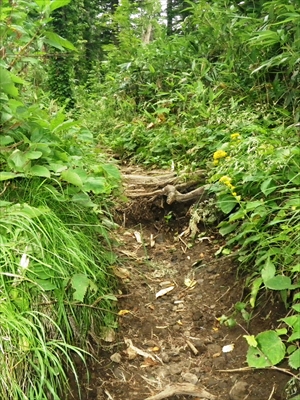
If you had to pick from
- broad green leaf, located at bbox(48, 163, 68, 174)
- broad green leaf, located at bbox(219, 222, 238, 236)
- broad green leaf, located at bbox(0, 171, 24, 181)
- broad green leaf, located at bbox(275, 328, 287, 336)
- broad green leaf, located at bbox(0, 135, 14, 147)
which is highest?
broad green leaf, located at bbox(0, 135, 14, 147)

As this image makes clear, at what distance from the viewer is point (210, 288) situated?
2.47 metres

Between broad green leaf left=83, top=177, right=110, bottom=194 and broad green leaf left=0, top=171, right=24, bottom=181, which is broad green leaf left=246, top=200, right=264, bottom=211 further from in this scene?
broad green leaf left=0, top=171, right=24, bottom=181

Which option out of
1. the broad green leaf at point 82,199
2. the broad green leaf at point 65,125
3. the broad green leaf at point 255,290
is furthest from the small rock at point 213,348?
the broad green leaf at point 65,125

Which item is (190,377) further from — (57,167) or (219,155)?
(219,155)

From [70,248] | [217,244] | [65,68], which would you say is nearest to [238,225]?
[217,244]

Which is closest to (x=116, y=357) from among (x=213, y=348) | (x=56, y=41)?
(x=213, y=348)

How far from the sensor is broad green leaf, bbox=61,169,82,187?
2201mm

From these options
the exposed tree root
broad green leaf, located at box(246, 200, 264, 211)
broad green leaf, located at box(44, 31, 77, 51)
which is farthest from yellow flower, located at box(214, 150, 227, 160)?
broad green leaf, located at box(44, 31, 77, 51)

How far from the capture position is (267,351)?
1742mm

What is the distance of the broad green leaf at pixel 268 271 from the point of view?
6.36 ft

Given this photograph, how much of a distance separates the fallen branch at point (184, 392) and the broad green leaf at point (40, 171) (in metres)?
1.24

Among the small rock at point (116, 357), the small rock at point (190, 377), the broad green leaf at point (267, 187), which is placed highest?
the broad green leaf at point (267, 187)

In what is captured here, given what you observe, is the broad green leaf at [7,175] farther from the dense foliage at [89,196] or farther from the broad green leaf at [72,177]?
the broad green leaf at [72,177]

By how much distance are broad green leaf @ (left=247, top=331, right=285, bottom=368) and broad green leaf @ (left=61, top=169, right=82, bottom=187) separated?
4.00 ft
